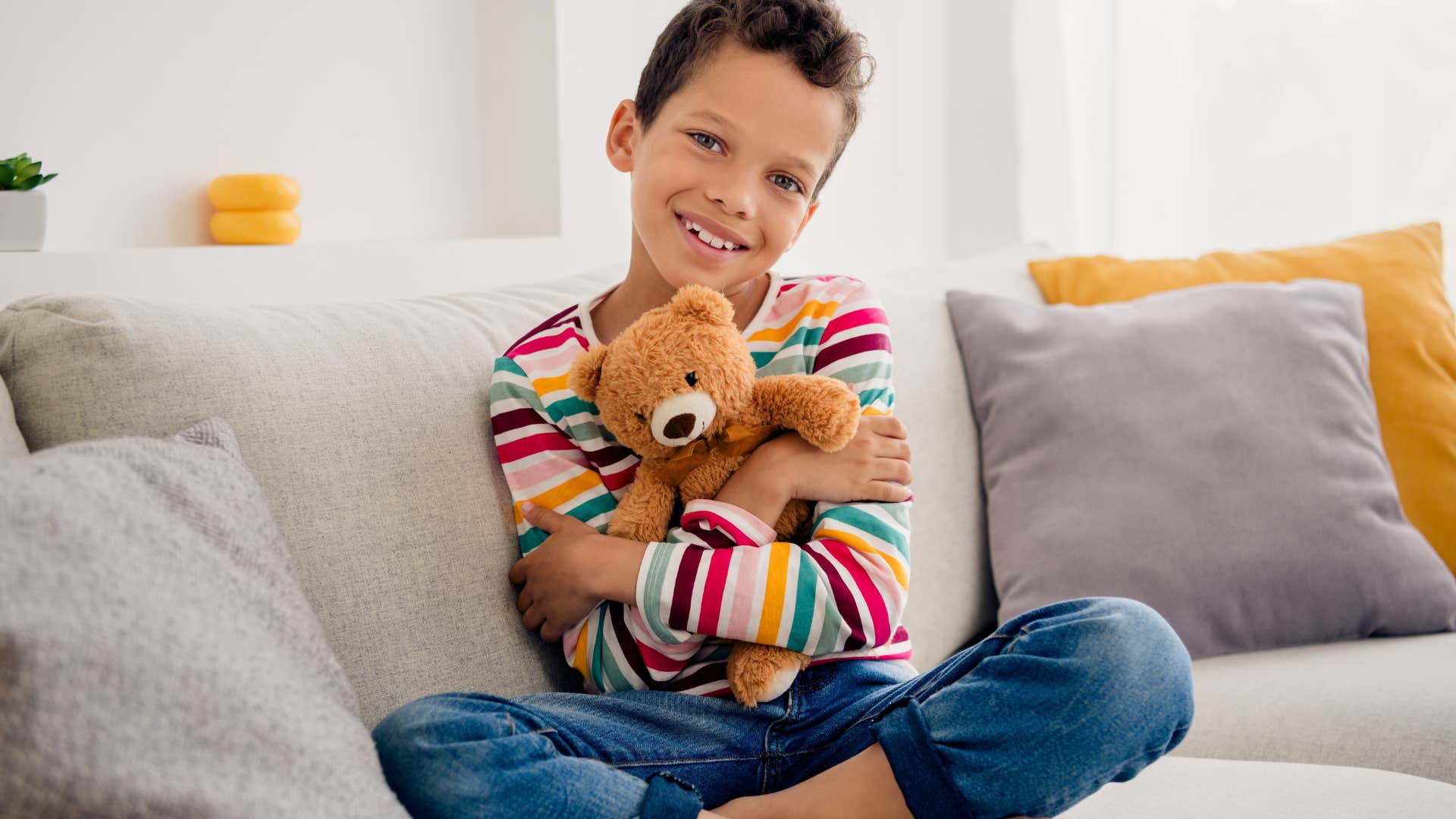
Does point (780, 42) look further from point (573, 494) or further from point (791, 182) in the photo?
point (573, 494)

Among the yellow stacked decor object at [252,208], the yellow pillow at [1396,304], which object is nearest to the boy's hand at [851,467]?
the yellow pillow at [1396,304]

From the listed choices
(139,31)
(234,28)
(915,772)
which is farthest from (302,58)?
(915,772)

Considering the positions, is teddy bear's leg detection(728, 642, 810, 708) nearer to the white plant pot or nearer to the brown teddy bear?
the brown teddy bear

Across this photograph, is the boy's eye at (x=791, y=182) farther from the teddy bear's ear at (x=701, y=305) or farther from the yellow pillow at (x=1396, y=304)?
the yellow pillow at (x=1396, y=304)

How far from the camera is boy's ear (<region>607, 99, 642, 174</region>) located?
1227mm

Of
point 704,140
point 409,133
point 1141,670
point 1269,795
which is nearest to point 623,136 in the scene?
point 704,140

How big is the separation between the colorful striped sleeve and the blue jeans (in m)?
0.07

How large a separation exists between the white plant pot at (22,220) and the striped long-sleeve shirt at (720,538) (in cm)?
79

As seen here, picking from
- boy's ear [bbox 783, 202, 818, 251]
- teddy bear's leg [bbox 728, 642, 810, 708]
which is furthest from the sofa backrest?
boy's ear [bbox 783, 202, 818, 251]

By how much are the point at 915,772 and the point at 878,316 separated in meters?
0.46

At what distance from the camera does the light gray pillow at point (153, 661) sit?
1.80ft

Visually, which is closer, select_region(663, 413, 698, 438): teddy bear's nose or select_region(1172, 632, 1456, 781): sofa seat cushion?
select_region(663, 413, 698, 438): teddy bear's nose

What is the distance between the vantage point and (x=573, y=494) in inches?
42.3

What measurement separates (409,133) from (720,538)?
5.34 feet
